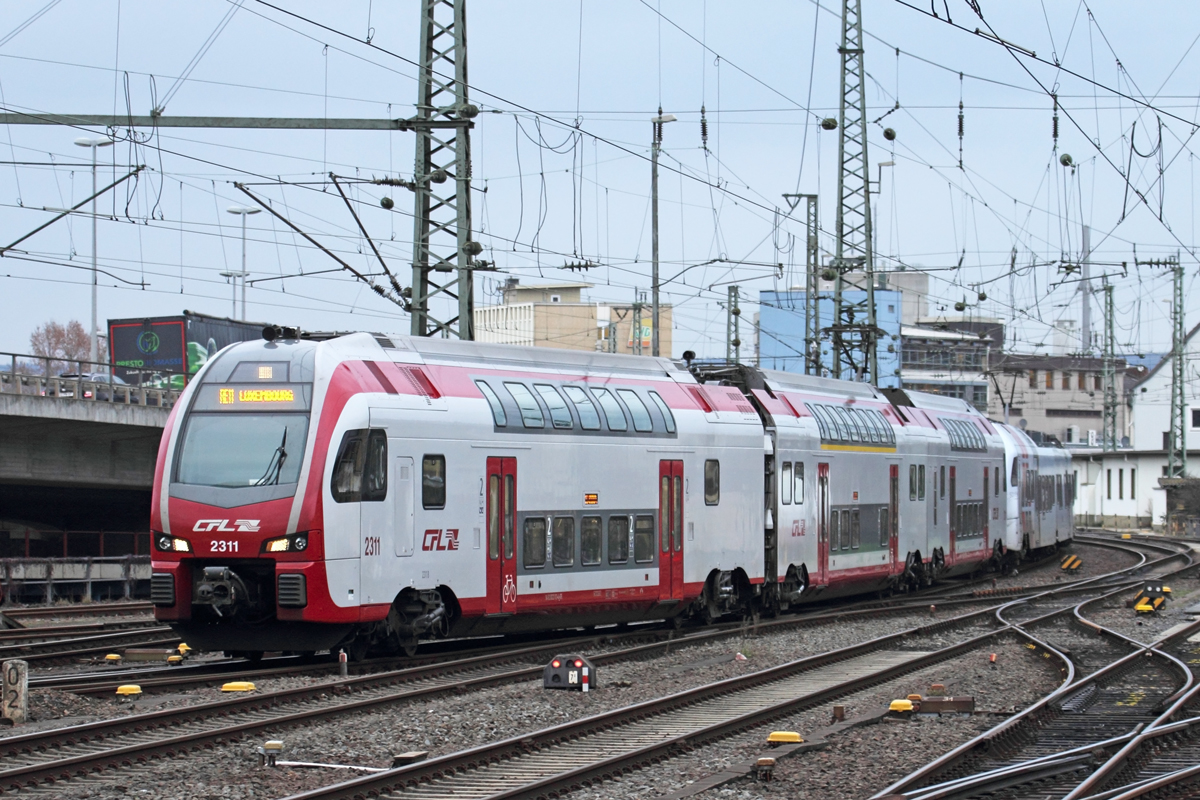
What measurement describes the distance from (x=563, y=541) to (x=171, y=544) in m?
5.10

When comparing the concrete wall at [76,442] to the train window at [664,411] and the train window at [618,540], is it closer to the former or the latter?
the train window at [664,411]

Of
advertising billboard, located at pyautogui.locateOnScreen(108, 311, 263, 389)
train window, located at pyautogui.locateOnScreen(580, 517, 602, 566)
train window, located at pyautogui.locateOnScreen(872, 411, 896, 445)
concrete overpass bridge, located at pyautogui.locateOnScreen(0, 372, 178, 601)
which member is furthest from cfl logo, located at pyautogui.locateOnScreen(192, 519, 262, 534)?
advertising billboard, located at pyautogui.locateOnScreen(108, 311, 263, 389)

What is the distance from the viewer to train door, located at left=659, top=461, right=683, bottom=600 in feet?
69.4

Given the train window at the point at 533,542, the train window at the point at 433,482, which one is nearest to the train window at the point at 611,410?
the train window at the point at 533,542

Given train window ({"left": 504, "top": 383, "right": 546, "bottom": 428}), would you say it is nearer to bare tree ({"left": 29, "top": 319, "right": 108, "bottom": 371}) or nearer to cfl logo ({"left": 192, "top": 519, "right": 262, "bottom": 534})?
cfl logo ({"left": 192, "top": 519, "right": 262, "bottom": 534})

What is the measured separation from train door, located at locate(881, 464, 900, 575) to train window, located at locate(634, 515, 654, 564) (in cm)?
994

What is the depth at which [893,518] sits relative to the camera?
29.8m

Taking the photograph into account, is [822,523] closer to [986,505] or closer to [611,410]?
[611,410]

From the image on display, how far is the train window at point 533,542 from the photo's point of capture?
18.5 meters

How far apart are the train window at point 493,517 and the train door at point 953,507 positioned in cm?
1816

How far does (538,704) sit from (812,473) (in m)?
12.5

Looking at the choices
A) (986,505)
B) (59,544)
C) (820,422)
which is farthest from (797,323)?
(820,422)

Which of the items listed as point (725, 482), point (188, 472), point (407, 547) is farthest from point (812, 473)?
point (188, 472)

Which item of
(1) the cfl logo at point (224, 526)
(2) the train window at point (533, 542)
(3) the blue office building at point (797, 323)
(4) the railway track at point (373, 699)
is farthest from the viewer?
(3) the blue office building at point (797, 323)
